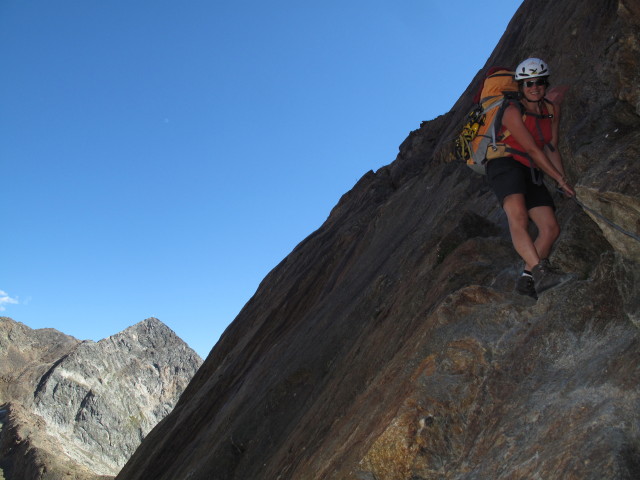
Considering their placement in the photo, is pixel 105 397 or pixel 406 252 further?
pixel 105 397

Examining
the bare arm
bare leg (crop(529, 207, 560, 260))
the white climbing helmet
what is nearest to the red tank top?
the bare arm

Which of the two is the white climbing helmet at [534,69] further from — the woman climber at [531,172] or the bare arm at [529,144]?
the bare arm at [529,144]

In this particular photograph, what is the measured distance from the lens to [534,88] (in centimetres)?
757

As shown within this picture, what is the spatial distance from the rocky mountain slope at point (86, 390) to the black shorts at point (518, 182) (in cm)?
6914

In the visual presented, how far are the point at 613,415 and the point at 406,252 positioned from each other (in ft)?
31.5

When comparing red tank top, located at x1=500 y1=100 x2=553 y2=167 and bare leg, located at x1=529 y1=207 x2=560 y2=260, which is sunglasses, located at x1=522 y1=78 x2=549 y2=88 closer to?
red tank top, located at x1=500 y1=100 x2=553 y2=167

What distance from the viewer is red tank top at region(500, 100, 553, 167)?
25.2 feet

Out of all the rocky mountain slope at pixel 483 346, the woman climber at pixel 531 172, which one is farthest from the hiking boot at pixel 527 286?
the rocky mountain slope at pixel 483 346

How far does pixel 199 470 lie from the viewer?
47.5ft

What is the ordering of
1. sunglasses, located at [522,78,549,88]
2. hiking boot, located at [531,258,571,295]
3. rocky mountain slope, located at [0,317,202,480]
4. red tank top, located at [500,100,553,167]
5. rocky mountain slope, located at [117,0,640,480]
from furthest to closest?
rocky mountain slope, located at [0,317,202,480], red tank top, located at [500,100,553,167], sunglasses, located at [522,78,549,88], hiking boot, located at [531,258,571,295], rocky mountain slope, located at [117,0,640,480]

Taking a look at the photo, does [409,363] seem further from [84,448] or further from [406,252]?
[84,448]

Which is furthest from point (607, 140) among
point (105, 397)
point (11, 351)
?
point (11, 351)

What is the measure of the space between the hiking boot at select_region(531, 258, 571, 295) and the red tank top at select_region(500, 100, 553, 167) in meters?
1.50

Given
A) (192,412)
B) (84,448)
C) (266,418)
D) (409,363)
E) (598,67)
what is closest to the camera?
(409,363)
